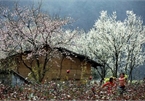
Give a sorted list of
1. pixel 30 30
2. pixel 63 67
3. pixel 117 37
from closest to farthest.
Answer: pixel 30 30
pixel 63 67
pixel 117 37

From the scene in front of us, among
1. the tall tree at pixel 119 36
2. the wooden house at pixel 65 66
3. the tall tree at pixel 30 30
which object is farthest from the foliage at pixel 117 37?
the tall tree at pixel 30 30

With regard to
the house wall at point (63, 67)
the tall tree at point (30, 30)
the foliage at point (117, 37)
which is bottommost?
the house wall at point (63, 67)

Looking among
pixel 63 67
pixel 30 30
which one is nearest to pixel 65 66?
pixel 63 67

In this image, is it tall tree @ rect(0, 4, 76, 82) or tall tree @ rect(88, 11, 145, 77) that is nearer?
tall tree @ rect(0, 4, 76, 82)

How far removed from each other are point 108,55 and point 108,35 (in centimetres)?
503

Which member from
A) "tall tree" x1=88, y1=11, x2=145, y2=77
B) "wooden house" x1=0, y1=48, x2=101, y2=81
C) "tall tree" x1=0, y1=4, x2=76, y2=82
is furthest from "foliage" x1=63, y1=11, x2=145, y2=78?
"tall tree" x1=0, y1=4, x2=76, y2=82

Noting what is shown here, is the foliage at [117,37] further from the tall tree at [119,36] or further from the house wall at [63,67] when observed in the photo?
the house wall at [63,67]

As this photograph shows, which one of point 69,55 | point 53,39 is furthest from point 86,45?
point 53,39

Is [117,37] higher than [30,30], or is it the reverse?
[117,37]

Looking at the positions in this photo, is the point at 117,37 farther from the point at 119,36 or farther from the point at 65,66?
the point at 65,66

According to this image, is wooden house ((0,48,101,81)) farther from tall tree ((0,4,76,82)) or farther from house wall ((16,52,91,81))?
tall tree ((0,4,76,82))

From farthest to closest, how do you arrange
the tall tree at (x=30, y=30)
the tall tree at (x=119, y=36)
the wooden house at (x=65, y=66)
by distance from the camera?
the tall tree at (x=119, y=36) → the wooden house at (x=65, y=66) → the tall tree at (x=30, y=30)

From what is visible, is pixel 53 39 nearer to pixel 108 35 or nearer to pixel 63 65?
pixel 63 65

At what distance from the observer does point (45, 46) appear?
29.2 m
